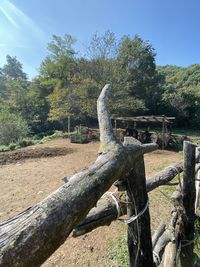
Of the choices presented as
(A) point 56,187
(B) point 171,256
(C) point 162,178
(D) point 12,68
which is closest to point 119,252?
(B) point 171,256

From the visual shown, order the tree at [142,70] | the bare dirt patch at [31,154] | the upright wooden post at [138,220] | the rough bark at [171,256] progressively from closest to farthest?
the upright wooden post at [138,220] → the rough bark at [171,256] → the bare dirt patch at [31,154] → the tree at [142,70]

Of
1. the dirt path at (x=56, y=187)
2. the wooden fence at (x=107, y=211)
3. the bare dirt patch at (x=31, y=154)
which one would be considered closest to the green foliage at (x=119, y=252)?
the dirt path at (x=56, y=187)

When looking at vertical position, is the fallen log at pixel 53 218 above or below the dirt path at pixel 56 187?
above

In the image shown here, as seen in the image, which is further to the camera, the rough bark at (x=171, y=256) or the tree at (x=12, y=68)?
the tree at (x=12, y=68)

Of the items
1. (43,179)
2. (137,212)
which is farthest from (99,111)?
(43,179)

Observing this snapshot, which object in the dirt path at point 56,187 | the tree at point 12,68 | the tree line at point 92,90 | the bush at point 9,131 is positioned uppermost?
the tree at point 12,68

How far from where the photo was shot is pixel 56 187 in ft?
22.0

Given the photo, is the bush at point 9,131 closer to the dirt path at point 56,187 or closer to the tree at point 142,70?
the dirt path at point 56,187

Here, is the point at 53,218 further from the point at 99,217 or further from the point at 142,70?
the point at 142,70

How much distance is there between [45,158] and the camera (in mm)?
10922

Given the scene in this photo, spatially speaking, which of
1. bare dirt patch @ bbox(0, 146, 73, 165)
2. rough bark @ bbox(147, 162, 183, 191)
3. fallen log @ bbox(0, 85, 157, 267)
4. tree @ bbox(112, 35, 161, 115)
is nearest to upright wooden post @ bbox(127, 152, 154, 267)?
fallen log @ bbox(0, 85, 157, 267)

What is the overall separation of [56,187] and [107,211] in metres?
5.41

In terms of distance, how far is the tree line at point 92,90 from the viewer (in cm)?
1822

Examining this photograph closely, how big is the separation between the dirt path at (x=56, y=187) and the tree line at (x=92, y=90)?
607 centimetres
